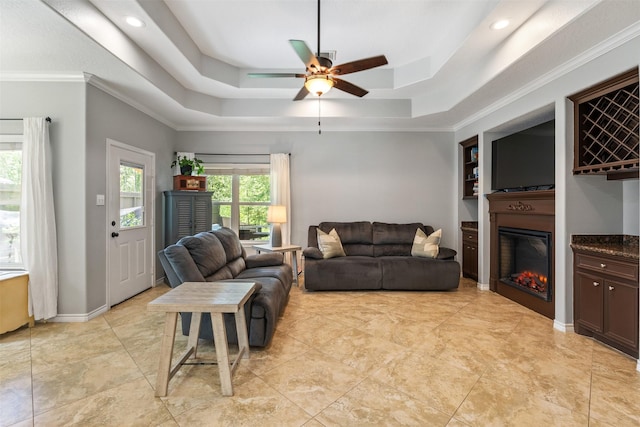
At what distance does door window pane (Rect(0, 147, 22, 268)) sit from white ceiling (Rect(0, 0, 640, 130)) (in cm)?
78

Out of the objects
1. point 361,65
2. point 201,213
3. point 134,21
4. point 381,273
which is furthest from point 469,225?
point 134,21

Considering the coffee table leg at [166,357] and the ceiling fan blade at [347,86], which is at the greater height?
the ceiling fan blade at [347,86]

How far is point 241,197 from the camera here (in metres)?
5.39

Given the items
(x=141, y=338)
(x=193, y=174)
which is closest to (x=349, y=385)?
(x=141, y=338)

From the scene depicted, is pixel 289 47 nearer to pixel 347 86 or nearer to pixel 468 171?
pixel 347 86

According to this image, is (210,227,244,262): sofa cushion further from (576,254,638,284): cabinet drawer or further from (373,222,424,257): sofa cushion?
(576,254,638,284): cabinet drawer

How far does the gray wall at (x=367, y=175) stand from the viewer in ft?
17.3

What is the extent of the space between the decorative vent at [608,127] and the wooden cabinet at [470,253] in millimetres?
2006

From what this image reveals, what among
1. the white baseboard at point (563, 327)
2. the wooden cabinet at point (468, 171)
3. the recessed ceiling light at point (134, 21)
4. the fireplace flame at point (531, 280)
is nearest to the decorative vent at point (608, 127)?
the fireplace flame at point (531, 280)

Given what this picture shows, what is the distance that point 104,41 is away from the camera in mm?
2553

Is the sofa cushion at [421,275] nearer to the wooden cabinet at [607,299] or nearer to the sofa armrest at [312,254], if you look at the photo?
the sofa armrest at [312,254]

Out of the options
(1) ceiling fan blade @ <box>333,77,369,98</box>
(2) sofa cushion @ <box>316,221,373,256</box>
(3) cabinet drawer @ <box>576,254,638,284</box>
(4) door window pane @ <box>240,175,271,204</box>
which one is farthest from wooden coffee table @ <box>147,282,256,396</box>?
(4) door window pane @ <box>240,175,271,204</box>

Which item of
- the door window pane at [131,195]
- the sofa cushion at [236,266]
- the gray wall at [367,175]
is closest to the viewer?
the sofa cushion at [236,266]

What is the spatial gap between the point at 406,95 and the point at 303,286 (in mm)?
3198
